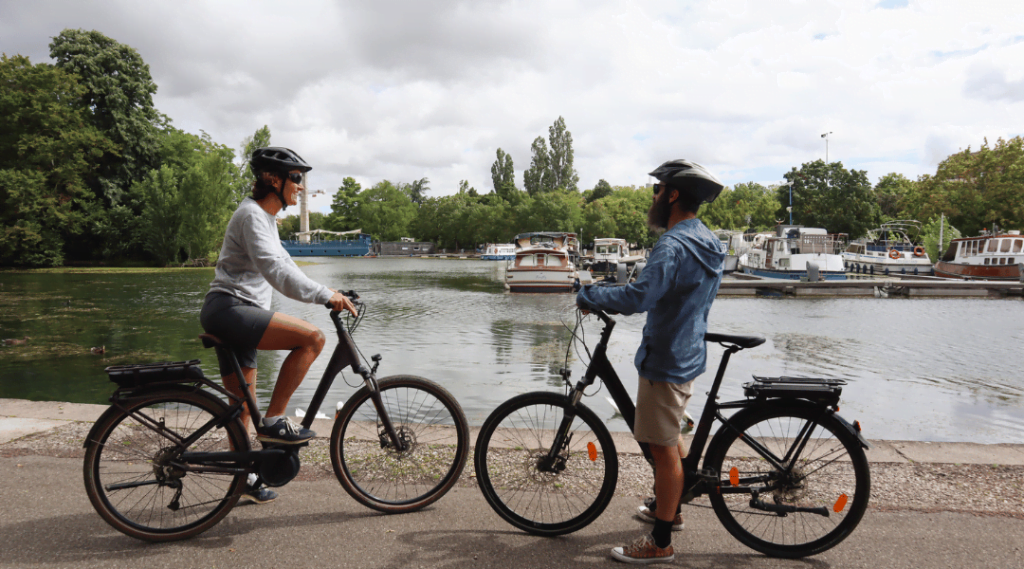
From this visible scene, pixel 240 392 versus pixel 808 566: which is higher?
pixel 240 392

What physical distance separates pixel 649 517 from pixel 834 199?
235 ft

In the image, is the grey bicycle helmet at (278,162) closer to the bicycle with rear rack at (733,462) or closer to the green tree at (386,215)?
the bicycle with rear rack at (733,462)

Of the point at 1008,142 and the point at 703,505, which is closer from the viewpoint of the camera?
the point at 703,505

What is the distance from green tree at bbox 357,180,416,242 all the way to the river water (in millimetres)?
82258

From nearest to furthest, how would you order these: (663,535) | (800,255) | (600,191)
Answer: (663,535)
(800,255)
(600,191)

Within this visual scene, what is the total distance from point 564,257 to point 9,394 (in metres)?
22.9

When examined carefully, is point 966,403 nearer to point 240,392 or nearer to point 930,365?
point 930,365

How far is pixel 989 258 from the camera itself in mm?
32469

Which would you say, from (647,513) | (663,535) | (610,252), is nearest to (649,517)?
(647,513)

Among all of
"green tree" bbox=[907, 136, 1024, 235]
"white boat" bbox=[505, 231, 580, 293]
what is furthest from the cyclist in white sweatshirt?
"green tree" bbox=[907, 136, 1024, 235]

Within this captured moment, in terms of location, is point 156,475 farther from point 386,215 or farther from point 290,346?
point 386,215

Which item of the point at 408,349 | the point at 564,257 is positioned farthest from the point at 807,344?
the point at 564,257

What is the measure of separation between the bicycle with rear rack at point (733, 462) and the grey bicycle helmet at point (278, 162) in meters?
1.78

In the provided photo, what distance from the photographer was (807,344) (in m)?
13.6
